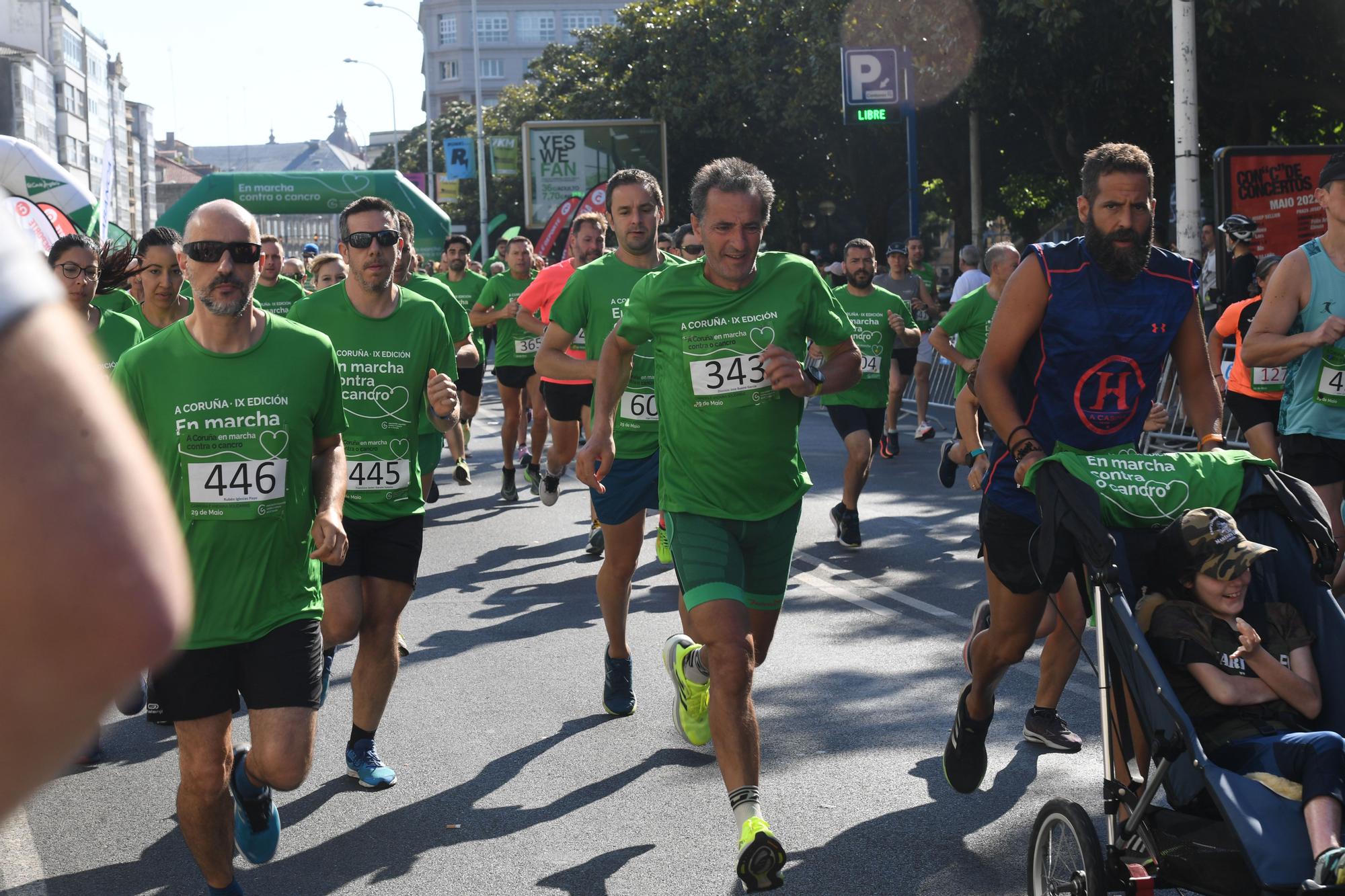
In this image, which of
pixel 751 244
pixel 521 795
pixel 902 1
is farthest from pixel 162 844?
pixel 902 1

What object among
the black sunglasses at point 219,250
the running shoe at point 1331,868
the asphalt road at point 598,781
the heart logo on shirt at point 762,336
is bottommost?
the asphalt road at point 598,781

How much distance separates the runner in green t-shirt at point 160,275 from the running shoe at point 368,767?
2927 millimetres

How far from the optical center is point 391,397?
19.5 ft

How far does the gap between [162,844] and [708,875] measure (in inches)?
70.9

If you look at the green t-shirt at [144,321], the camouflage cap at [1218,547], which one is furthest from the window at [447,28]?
the camouflage cap at [1218,547]

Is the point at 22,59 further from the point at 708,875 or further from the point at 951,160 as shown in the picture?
the point at 708,875

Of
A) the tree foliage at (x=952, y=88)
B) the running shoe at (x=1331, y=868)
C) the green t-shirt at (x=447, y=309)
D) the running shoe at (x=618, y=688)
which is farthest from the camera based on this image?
the tree foliage at (x=952, y=88)

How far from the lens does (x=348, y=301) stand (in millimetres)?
6020

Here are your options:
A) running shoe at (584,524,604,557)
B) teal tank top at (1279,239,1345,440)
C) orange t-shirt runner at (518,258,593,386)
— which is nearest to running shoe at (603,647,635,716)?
teal tank top at (1279,239,1345,440)

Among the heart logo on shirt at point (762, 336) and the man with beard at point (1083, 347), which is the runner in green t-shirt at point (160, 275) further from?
the man with beard at point (1083, 347)

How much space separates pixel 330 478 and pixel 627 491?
2306 millimetres

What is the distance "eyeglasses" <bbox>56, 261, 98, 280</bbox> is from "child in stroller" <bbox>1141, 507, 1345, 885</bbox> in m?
4.90

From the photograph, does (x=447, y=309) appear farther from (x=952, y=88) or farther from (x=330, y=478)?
(x=952, y=88)

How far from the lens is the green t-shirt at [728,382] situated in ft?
16.8
